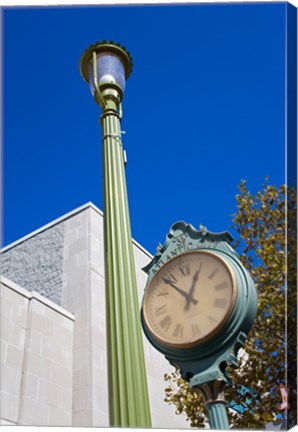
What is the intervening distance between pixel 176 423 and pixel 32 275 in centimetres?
230

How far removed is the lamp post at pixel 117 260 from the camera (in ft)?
7.78

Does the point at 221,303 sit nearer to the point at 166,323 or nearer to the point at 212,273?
the point at 212,273

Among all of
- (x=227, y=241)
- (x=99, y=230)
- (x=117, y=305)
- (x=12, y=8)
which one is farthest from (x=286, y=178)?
(x=99, y=230)

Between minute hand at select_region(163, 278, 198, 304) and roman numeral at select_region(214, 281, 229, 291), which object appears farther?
minute hand at select_region(163, 278, 198, 304)

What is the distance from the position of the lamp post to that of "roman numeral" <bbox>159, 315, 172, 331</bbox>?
379mm

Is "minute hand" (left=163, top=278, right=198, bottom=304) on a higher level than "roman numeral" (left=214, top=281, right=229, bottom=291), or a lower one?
higher

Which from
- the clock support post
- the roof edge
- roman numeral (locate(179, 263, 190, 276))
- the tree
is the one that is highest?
the roof edge

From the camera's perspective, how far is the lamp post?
2371 millimetres

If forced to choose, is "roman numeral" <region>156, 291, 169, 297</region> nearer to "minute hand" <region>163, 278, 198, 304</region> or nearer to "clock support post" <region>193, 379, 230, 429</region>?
"minute hand" <region>163, 278, 198, 304</region>

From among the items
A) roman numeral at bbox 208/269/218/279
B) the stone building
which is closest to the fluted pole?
roman numeral at bbox 208/269/218/279

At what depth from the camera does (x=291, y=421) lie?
11.9ft

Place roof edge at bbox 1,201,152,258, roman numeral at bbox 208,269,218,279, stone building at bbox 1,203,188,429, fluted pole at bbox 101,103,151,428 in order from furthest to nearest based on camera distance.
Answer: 1. roof edge at bbox 1,201,152,258
2. stone building at bbox 1,203,188,429
3. roman numeral at bbox 208,269,218,279
4. fluted pole at bbox 101,103,151,428

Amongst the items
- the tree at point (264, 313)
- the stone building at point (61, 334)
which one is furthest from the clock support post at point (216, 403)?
the stone building at point (61, 334)

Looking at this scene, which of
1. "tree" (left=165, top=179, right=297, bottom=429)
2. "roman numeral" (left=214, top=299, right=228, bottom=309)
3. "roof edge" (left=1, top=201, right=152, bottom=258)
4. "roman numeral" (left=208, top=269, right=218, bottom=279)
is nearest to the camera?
"roman numeral" (left=214, top=299, right=228, bottom=309)
